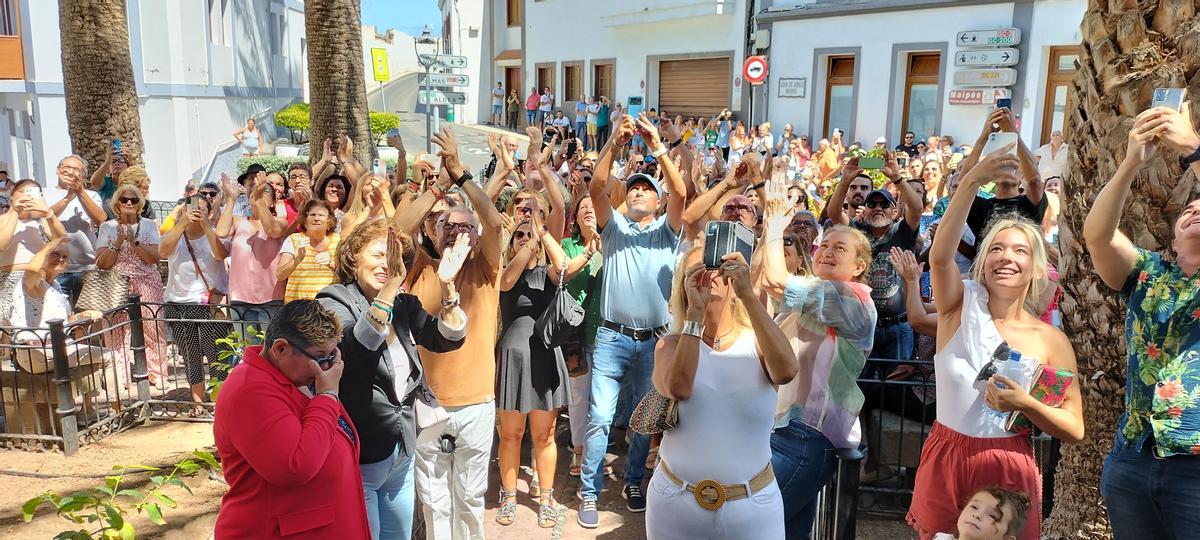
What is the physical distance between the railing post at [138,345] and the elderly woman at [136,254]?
173 mm

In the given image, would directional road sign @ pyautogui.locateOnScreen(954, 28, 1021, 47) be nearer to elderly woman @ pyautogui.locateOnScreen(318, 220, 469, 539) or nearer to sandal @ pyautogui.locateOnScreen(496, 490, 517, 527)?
sandal @ pyautogui.locateOnScreen(496, 490, 517, 527)

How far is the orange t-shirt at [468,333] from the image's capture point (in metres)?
4.00

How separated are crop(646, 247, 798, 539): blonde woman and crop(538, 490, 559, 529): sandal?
6.39ft

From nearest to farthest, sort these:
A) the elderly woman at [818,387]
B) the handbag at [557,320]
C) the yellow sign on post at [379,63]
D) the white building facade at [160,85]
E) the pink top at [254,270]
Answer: the elderly woman at [818,387], the handbag at [557,320], the pink top at [254,270], the yellow sign on post at [379,63], the white building facade at [160,85]

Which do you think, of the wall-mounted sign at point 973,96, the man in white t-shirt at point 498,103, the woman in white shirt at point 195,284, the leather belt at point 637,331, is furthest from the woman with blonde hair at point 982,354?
the man in white t-shirt at point 498,103

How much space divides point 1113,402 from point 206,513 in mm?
4719

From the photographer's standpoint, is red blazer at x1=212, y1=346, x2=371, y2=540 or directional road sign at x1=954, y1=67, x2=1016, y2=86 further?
directional road sign at x1=954, y1=67, x2=1016, y2=86

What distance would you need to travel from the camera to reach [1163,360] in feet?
9.28

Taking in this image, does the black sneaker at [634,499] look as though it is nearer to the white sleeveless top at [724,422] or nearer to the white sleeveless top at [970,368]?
the white sleeveless top at [724,422]

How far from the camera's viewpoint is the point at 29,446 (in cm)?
579

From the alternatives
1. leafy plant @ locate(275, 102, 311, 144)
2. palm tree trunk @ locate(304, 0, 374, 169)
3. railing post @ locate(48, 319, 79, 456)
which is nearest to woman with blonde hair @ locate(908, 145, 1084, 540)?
railing post @ locate(48, 319, 79, 456)

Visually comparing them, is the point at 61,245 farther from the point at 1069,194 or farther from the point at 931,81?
the point at 931,81

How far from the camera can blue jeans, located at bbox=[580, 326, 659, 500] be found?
194 inches

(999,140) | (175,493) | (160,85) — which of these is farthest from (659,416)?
(160,85)
